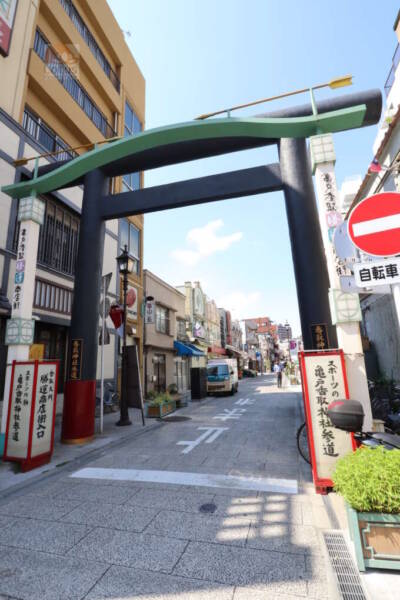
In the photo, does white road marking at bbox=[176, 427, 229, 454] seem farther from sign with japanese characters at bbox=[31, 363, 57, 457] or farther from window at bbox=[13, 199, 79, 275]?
window at bbox=[13, 199, 79, 275]

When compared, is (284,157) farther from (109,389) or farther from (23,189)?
(109,389)

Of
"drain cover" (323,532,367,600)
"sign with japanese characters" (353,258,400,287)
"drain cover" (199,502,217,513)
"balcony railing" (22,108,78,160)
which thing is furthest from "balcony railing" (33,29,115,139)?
"drain cover" (323,532,367,600)

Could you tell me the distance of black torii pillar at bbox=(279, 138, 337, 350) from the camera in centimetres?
643

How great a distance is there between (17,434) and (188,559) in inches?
190

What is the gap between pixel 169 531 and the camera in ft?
11.9

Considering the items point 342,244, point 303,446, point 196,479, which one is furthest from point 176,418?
point 342,244

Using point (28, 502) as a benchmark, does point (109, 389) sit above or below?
above

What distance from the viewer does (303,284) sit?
261 inches

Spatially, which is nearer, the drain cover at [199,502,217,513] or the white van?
the drain cover at [199,502,217,513]

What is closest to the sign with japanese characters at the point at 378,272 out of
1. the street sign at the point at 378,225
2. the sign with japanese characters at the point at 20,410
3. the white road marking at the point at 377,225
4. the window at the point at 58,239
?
the street sign at the point at 378,225

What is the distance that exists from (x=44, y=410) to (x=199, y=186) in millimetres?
6711

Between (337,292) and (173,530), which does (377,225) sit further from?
(173,530)

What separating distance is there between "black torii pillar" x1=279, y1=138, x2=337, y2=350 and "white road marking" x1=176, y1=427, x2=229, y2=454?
→ 374 cm

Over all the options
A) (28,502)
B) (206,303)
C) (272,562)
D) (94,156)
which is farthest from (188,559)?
(206,303)
